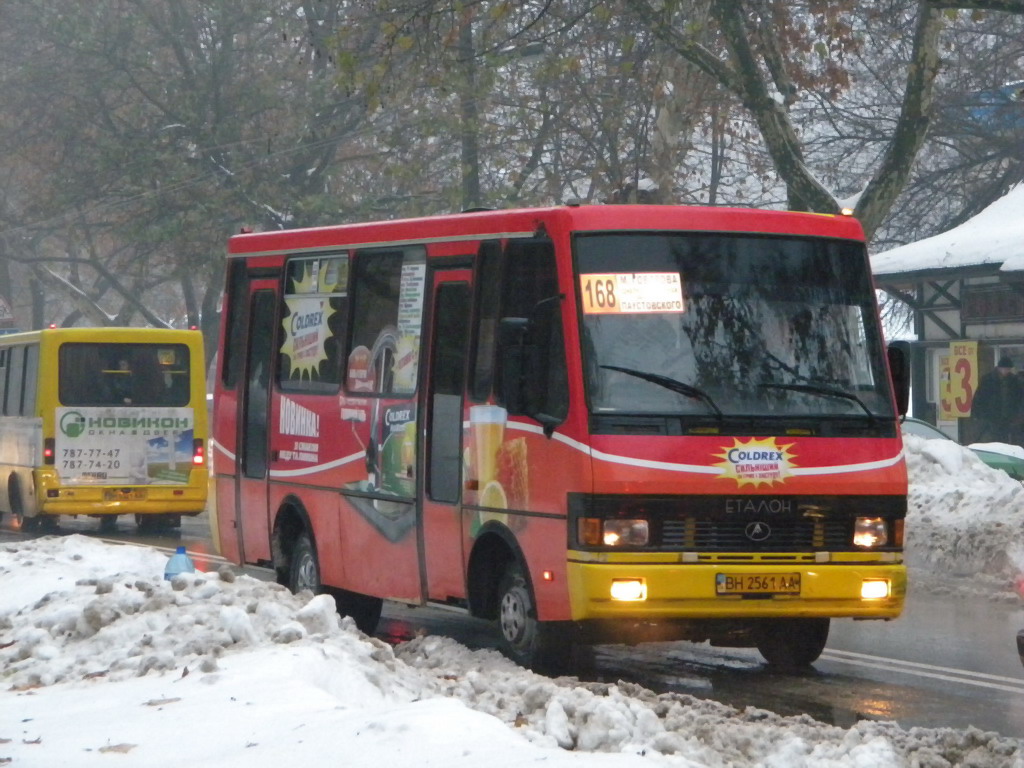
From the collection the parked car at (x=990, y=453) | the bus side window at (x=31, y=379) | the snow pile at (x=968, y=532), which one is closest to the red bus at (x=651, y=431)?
the snow pile at (x=968, y=532)

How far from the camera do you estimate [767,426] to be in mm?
9164

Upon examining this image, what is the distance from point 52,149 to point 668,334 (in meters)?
33.5

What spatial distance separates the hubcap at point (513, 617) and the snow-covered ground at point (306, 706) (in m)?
0.19

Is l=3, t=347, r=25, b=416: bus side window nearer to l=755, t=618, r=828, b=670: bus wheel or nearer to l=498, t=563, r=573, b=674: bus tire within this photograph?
l=498, t=563, r=573, b=674: bus tire

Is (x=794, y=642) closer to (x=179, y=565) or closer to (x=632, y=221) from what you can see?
(x=632, y=221)

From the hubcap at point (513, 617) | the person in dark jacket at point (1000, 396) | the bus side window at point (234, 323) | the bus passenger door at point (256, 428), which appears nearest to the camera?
the hubcap at point (513, 617)

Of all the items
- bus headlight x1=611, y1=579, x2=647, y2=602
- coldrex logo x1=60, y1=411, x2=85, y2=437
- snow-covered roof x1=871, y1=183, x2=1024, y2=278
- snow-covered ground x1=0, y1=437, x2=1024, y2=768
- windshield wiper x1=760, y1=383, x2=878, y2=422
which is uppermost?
snow-covered roof x1=871, y1=183, x2=1024, y2=278

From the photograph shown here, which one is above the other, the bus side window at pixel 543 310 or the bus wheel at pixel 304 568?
the bus side window at pixel 543 310

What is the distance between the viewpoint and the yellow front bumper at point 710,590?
8891 millimetres

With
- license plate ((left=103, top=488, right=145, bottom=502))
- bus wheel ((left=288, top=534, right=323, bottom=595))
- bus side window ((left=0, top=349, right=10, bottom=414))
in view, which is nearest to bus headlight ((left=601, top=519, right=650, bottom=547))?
bus wheel ((left=288, top=534, right=323, bottom=595))

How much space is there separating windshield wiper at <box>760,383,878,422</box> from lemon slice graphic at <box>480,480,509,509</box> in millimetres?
1529

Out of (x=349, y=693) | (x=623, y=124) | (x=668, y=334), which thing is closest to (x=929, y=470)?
(x=623, y=124)

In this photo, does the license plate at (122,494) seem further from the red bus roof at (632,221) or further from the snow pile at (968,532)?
the red bus roof at (632,221)

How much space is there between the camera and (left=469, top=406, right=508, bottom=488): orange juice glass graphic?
9.77 m
